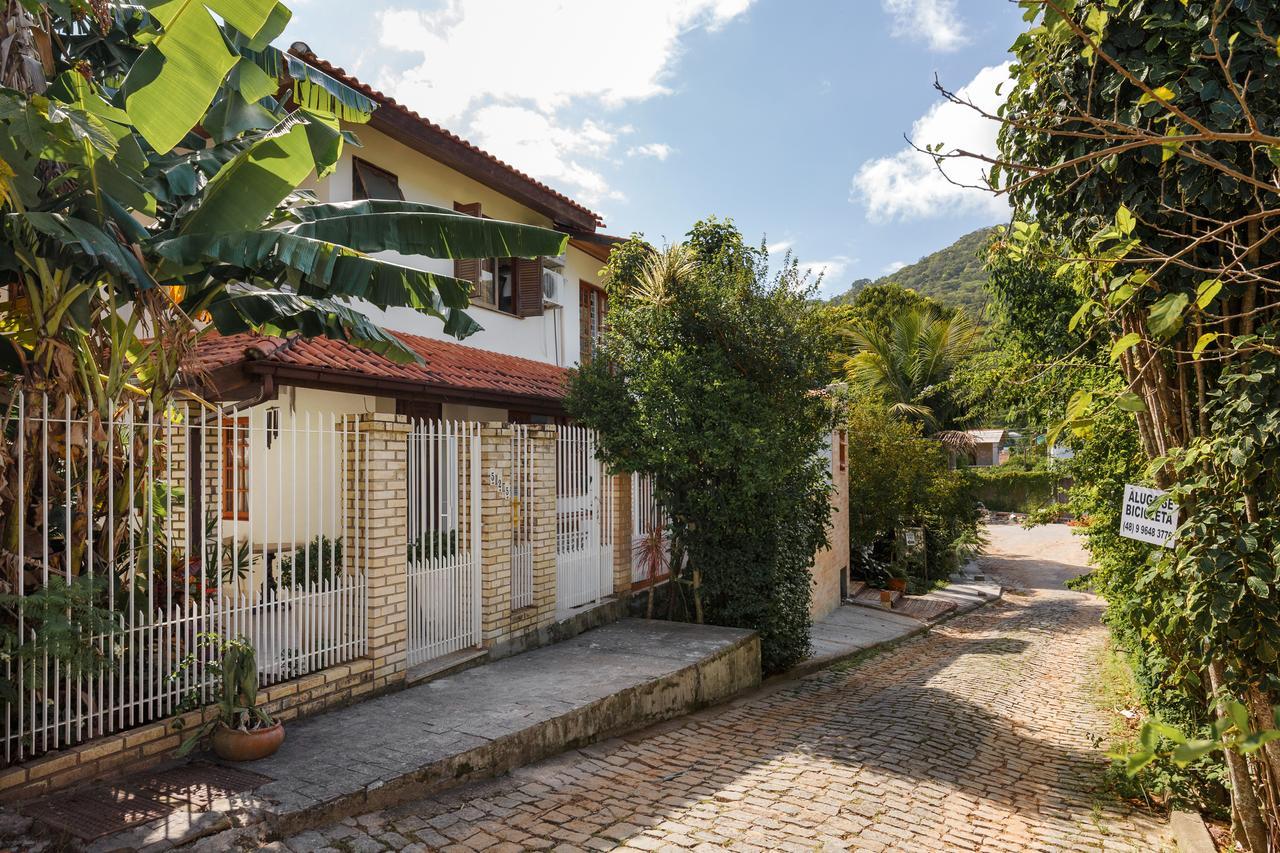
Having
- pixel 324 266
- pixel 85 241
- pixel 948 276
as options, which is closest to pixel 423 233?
pixel 324 266

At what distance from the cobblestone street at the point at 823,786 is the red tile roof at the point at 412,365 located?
380cm

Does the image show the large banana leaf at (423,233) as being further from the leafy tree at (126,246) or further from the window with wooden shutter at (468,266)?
the window with wooden shutter at (468,266)

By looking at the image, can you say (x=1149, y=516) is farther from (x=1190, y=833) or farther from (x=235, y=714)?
(x=235, y=714)

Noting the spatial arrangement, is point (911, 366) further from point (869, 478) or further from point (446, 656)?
point (446, 656)

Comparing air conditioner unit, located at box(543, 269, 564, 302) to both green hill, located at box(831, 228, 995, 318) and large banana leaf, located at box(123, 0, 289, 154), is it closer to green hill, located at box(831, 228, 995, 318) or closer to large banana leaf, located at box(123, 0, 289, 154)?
large banana leaf, located at box(123, 0, 289, 154)

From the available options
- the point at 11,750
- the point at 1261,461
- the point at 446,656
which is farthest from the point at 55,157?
the point at 1261,461

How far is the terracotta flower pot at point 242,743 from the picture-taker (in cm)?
502

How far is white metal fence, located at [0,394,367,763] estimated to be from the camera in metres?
4.39

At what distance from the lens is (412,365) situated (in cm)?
973

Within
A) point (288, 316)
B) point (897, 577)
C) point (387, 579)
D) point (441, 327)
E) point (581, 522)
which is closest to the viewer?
point (288, 316)

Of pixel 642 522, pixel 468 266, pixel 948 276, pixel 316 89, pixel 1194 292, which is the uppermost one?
pixel 948 276

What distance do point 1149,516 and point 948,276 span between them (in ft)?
203

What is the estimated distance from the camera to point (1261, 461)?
4258 mm

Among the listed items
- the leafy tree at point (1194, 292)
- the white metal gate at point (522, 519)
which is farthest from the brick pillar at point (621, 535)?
the leafy tree at point (1194, 292)
